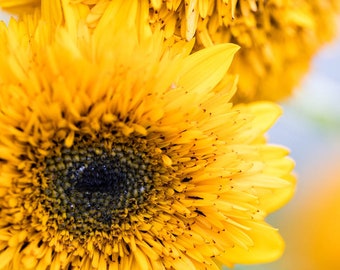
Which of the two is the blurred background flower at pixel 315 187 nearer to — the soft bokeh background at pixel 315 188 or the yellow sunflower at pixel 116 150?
the soft bokeh background at pixel 315 188

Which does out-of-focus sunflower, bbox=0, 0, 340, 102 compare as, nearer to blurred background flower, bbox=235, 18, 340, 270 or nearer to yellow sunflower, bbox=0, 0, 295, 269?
yellow sunflower, bbox=0, 0, 295, 269

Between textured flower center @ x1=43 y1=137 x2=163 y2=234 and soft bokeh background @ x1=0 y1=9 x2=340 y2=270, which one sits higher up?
soft bokeh background @ x1=0 y1=9 x2=340 y2=270

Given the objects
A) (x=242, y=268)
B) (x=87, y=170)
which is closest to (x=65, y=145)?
(x=87, y=170)

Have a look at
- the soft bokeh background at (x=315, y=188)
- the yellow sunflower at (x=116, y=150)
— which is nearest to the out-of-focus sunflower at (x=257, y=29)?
the yellow sunflower at (x=116, y=150)

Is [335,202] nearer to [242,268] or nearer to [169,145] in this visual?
[242,268]

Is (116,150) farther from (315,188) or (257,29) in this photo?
(315,188)

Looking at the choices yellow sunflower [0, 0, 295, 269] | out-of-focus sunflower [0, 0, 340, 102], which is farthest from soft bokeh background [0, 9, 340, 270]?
yellow sunflower [0, 0, 295, 269]
